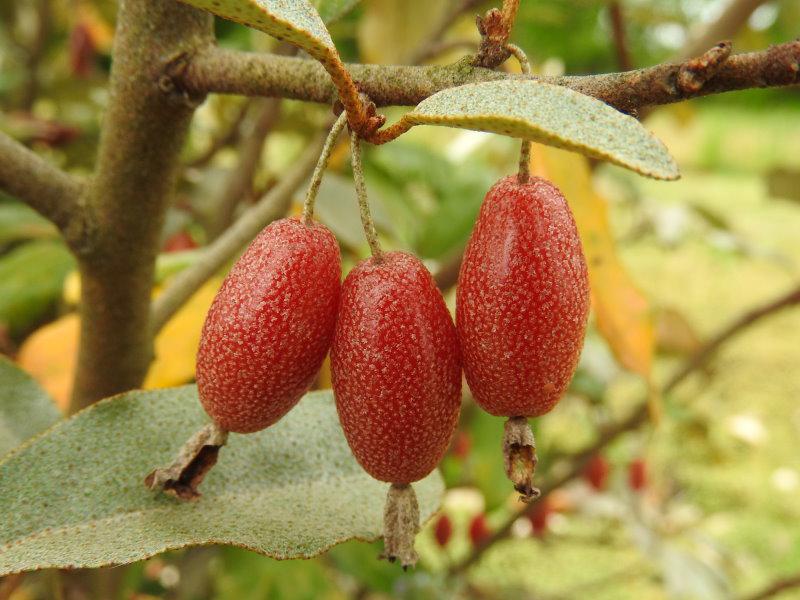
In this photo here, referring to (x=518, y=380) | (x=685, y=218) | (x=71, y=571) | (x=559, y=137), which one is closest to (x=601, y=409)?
(x=685, y=218)

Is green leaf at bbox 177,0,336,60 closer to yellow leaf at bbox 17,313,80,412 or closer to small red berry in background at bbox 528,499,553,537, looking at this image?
yellow leaf at bbox 17,313,80,412

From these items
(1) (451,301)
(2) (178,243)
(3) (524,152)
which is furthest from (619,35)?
(3) (524,152)

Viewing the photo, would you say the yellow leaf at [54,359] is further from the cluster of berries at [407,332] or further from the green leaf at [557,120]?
the green leaf at [557,120]

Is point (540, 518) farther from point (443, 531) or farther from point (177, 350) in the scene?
point (177, 350)

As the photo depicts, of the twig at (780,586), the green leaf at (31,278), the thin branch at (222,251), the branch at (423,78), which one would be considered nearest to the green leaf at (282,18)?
the branch at (423,78)

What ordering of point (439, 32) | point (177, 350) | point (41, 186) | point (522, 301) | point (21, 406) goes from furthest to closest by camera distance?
point (439, 32) → point (177, 350) → point (21, 406) → point (41, 186) → point (522, 301)

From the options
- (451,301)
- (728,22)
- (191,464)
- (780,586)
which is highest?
(728,22)

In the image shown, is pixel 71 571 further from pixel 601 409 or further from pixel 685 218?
pixel 685 218
